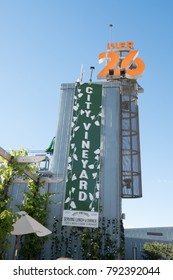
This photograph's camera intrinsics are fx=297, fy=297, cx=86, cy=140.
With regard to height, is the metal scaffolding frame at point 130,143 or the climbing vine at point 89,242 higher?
the metal scaffolding frame at point 130,143

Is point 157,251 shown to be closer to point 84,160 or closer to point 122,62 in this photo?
point 84,160

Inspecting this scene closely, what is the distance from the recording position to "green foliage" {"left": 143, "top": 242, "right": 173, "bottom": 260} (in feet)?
82.7

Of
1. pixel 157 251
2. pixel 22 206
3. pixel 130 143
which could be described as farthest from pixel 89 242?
pixel 157 251

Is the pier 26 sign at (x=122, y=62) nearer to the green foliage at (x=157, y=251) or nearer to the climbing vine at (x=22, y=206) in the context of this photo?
the climbing vine at (x=22, y=206)

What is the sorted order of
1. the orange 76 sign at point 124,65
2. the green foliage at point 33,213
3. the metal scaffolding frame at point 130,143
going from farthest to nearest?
the orange 76 sign at point 124,65
the metal scaffolding frame at point 130,143
the green foliage at point 33,213

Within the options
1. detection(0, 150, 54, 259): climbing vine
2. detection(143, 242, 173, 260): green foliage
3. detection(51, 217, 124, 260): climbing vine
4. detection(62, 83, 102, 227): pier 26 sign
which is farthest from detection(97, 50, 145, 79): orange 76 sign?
detection(143, 242, 173, 260): green foliage

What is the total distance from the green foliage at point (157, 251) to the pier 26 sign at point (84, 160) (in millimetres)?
13377

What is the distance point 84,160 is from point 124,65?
915 centimetres

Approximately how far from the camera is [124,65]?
840 inches

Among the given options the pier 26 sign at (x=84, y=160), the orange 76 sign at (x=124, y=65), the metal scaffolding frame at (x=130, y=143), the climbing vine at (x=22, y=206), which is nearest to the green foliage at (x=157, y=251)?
the metal scaffolding frame at (x=130, y=143)

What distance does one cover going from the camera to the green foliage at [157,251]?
992 inches

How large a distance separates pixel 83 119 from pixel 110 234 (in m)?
6.22
